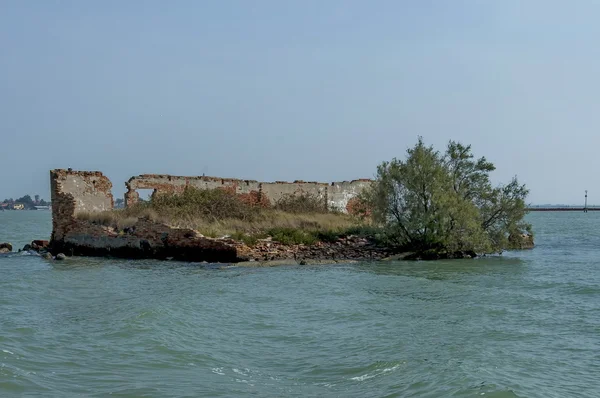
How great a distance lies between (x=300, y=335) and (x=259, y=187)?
22186 mm

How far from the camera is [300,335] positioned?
10266 mm

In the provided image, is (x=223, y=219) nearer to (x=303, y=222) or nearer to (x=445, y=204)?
(x=303, y=222)

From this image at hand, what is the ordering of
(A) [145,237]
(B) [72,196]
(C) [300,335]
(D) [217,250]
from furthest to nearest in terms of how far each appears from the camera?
(B) [72,196]
(A) [145,237]
(D) [217,250]
(C) [300,335]

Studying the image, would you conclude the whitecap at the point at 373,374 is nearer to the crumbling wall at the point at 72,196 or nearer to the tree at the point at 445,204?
the tree at the point at 445,204

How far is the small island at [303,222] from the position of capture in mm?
23312

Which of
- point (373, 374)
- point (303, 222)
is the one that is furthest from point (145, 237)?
point (373, 374)

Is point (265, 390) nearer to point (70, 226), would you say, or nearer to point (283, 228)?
A: point (283, 228)

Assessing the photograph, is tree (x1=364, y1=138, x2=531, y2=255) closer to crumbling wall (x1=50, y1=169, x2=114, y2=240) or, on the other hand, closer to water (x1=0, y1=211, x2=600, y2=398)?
water (x1=0, y1=211, x2=600, y2=398)

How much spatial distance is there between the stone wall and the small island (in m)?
0.10

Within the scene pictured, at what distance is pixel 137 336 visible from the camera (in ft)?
32.8

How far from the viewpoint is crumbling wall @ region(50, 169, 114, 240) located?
25922 mm

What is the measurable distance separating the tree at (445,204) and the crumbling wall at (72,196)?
39.0 feet

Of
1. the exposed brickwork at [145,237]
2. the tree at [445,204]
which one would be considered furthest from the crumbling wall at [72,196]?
the tree at [445,204]

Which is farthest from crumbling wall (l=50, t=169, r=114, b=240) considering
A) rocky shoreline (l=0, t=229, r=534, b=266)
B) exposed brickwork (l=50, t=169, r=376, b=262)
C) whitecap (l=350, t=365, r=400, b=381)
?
whitecap (l=350, t=365, r=400, b=381)
